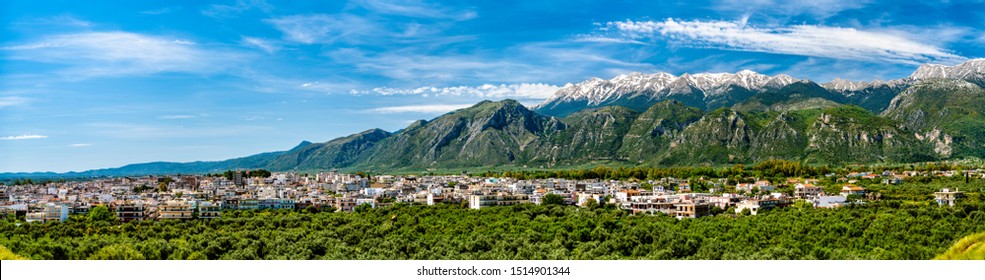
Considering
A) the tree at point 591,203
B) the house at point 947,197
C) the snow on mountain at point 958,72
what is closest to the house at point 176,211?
the tree at point 591,203

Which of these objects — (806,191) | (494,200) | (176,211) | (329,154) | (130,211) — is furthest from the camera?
(329,154)

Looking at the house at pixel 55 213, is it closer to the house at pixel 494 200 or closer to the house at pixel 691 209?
the house at pixel 494 200

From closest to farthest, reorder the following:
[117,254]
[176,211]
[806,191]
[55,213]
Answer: [117,254] < [55,213] < [176,211] < [806,191]

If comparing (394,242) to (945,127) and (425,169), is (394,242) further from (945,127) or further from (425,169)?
(425,169)

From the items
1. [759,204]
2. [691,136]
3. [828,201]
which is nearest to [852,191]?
[828,201]

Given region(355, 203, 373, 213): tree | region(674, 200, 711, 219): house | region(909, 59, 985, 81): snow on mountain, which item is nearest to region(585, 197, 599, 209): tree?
region(674, 200, 711, 219): house

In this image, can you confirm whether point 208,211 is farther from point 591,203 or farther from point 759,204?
point 759,204

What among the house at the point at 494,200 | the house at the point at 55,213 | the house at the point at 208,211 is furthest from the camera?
the house at the point at 494,200
